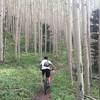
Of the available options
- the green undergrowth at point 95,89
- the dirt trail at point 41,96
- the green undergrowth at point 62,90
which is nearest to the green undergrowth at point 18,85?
the dirt trail at point 41,96

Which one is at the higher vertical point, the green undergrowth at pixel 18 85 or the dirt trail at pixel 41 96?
the green undergrowth at pixel 18 85

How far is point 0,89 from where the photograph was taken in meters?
15.4

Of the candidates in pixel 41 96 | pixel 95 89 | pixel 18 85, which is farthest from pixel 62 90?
pixel 95 89

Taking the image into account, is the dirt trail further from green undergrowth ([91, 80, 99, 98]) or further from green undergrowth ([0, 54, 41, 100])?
green undergrowth ([91, 80, 99, 98])

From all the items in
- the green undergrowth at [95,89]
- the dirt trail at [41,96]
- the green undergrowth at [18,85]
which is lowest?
the green undergrowth at [95,89]

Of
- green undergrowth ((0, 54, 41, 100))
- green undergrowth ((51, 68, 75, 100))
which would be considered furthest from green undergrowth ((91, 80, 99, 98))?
green undergrowth ((0, 54, 41, 100))

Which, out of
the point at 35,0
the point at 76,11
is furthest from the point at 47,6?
the point at 76,11

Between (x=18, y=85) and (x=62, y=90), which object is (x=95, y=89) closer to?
(x=62, y=90)

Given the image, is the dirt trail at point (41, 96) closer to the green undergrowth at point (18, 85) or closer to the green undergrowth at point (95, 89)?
the green undergrowth at point (18, 85)

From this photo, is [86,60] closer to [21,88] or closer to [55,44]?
[21,88]

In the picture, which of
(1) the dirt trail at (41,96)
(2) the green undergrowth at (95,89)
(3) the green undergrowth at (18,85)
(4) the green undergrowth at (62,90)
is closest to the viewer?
(3) the green undergrowth at (18,85)

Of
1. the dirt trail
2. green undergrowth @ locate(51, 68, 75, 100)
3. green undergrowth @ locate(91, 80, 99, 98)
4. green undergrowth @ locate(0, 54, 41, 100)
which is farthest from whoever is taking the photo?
green undergrowth @ locate(91, 80, 99, 98)

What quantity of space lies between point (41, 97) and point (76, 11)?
518 cm

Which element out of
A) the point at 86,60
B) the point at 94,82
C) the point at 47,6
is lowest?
Result: the point at 94,82
